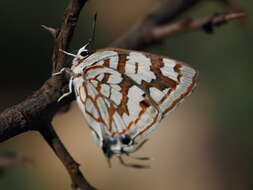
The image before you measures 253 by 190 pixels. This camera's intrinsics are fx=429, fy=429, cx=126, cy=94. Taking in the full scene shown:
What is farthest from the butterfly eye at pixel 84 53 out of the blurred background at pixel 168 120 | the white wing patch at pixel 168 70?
the blurred background at pixel 168 120

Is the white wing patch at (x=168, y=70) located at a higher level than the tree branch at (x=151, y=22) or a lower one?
lower

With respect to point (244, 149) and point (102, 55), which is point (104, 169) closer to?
point (244, 149)

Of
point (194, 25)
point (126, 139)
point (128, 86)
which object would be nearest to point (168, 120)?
point (194, 25)

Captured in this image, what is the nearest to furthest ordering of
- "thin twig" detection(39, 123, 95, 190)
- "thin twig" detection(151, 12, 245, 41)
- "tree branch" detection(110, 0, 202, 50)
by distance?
"thin twig" detection(39, 123, 95, 190), "thin twig" detection(151, 12, 245, 41), "tree branch" detection(110, 0, 202, 50)

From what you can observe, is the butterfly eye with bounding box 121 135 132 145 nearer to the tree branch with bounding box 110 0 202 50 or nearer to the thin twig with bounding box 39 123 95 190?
the thin twig with bounding box 39 123 95 190

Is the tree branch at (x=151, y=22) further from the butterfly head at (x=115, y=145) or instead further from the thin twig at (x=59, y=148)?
the thin twig at (x=59, y=148)

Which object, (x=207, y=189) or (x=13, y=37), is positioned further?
(x=13, y=37)

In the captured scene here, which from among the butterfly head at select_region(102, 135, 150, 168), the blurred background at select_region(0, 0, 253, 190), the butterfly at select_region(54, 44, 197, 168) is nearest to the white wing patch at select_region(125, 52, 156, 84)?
the butterfly at select_region(54, 44, 197, 168)

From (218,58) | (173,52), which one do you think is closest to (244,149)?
(218,58)
